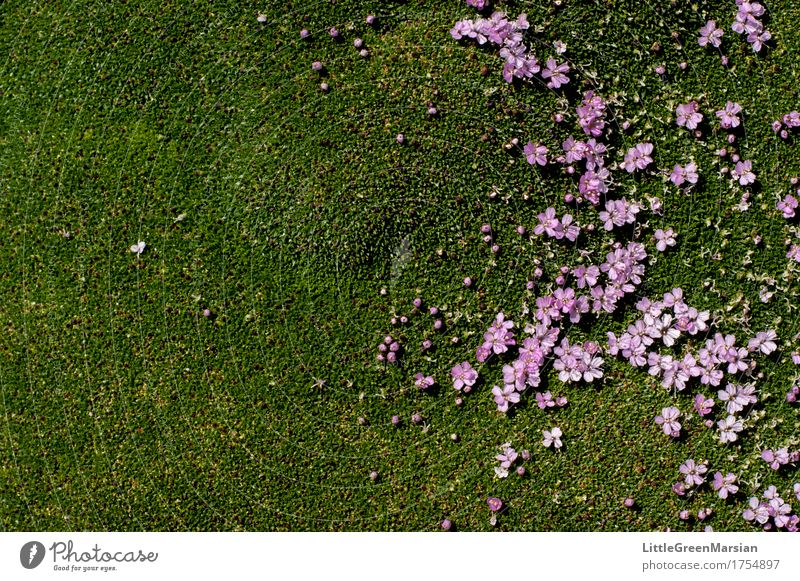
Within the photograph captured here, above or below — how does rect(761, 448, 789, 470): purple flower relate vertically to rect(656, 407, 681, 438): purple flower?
below

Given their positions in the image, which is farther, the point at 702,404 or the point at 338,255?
the point at 338,255

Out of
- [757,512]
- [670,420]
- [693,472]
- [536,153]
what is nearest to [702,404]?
[670,420]

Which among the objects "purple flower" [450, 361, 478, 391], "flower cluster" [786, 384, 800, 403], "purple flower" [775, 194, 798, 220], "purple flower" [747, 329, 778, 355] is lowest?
"flower cluster" [786, 384, 800, 403]

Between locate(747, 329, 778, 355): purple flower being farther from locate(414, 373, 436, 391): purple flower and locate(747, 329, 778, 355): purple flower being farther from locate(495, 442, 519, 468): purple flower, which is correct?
locate(414, 373, 436, 391): purple flower

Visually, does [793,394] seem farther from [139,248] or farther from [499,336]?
[139,248]

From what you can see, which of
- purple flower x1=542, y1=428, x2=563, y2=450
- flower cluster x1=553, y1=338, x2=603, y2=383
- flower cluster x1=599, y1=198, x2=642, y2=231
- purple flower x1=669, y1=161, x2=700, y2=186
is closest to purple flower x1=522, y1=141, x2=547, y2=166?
flower cluster x1=599, y1=198, x2=642, y2=231

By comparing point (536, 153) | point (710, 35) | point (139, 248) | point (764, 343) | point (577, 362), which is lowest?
point (764, 343)
